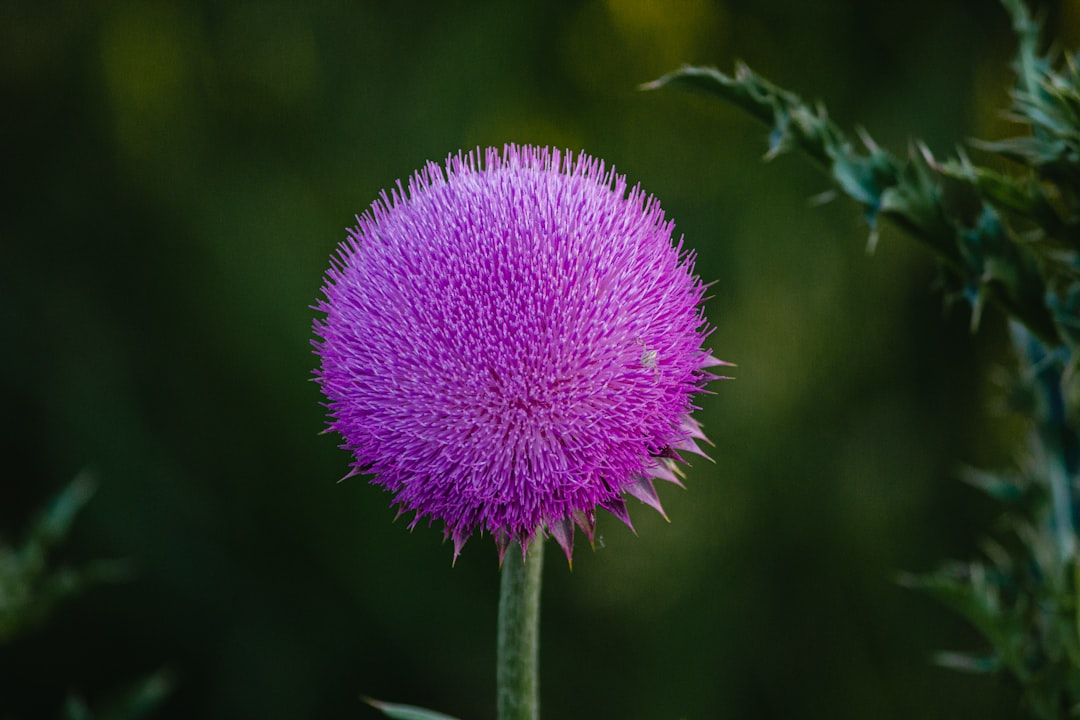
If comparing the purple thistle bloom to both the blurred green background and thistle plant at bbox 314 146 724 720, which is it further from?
the blurred green background

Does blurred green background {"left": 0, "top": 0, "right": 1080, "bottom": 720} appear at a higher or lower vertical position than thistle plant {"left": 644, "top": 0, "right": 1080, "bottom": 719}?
higher

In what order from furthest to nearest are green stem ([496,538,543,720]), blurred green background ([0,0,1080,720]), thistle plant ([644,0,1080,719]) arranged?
blurred green background ([0,0,1080,720]), thistle plant ([644,0,1080,719]), green stem ([496,538,543,720])

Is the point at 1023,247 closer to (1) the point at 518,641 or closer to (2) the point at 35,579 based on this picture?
(1) the point at 518,641

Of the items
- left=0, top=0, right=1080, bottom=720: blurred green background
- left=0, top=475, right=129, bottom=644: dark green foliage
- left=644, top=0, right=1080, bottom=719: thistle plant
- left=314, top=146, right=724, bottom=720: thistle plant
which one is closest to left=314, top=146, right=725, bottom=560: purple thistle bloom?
left=314, top=146, right=724, bottom=720: thistle plant

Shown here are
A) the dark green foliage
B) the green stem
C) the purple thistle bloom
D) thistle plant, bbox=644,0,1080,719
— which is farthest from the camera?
the dark green foliage

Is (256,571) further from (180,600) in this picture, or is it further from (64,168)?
(64,168)

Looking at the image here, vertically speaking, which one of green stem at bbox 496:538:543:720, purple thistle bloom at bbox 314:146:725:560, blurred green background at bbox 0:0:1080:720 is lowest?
green stem at bbox 496:538:543:720

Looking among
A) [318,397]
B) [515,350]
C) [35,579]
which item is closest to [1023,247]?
[515,350]

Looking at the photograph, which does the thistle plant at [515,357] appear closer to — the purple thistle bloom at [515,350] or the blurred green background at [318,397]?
the purple thistle bloom at [515,350]

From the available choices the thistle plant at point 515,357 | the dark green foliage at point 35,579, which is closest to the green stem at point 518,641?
the thistle plant at point 515,357
